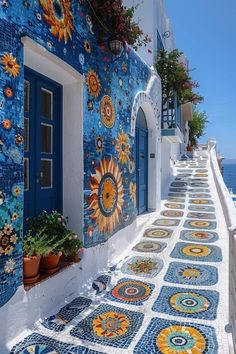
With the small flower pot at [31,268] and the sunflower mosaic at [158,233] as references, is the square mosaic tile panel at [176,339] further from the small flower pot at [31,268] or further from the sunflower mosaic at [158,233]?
the sunflower mosaic at [158,233]

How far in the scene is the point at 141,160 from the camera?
289 inches

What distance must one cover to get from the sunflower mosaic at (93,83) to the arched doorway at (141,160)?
2.77 meters

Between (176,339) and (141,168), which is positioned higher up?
(141,168)

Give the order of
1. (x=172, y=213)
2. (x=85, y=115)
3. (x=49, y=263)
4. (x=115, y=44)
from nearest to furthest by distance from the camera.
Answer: (x=49, y=263) < (x=85, y=115) < (x=115, y=44) < (x=172, y=213)

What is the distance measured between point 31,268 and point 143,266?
215cm

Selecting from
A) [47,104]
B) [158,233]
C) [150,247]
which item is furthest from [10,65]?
[158,233]

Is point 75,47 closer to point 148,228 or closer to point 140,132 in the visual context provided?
point 140,132

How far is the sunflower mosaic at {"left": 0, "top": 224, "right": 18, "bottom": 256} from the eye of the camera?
2416 millimetres

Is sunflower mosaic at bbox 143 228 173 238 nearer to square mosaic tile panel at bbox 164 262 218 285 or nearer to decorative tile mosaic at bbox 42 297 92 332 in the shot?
square mosaic tile panel at bbox 164 262 218 285

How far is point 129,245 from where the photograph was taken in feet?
17.6

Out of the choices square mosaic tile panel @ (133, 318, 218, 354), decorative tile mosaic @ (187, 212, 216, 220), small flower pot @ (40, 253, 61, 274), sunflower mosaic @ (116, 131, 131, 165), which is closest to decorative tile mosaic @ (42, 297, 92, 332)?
small flower pot @ (40, 253, 61, 274)

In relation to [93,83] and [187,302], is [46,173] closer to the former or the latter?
[93,83]

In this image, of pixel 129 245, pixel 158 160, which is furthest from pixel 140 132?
pixel 129 245

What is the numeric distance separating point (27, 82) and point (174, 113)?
27.6 feet
